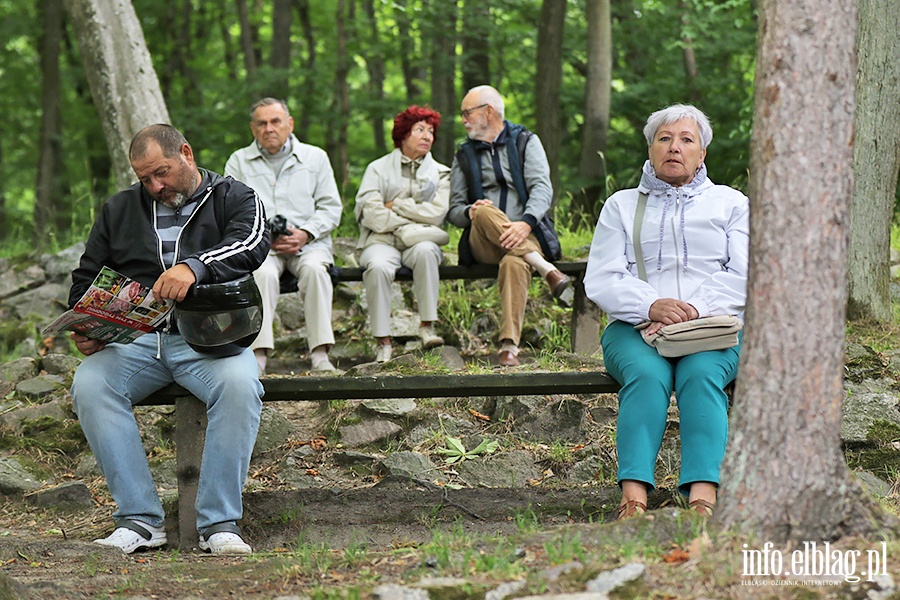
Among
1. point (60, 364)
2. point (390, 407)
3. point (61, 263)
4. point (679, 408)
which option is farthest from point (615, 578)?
point (61, 263)

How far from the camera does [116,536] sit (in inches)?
162

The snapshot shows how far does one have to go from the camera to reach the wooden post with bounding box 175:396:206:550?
14.1 ft

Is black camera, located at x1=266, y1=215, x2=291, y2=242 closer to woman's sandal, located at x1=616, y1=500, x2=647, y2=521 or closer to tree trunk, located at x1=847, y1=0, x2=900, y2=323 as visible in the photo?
woman's sandal, located at x1=616, y1=500, x2=647, y2=521

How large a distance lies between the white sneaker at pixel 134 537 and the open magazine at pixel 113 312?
2.47 feet

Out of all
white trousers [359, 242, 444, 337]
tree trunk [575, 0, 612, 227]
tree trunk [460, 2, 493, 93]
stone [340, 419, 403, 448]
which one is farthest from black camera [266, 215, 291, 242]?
tree trunk [460, 2, 493, 93]

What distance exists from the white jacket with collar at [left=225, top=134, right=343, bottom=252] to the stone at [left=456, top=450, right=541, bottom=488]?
180 centimetres

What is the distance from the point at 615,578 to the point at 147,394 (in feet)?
7.72

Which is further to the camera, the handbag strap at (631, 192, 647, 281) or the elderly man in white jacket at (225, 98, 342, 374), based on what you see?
the elderly man in white jacket at (225, 98, 342, 374)

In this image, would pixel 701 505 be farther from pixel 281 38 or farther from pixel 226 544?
pixel 281 38

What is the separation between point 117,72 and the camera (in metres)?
7.16

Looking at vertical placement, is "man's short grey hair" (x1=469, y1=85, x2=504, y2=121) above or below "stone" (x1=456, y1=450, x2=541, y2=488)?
above

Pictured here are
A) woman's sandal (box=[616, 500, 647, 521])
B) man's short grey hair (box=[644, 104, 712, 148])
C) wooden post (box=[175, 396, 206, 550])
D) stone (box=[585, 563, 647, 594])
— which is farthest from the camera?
man's short grey hair (box=[644, 104, 712, 148])

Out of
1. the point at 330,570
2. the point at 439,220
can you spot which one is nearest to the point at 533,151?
the point at 439,220

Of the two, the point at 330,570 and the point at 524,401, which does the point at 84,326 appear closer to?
the point at 330,570
